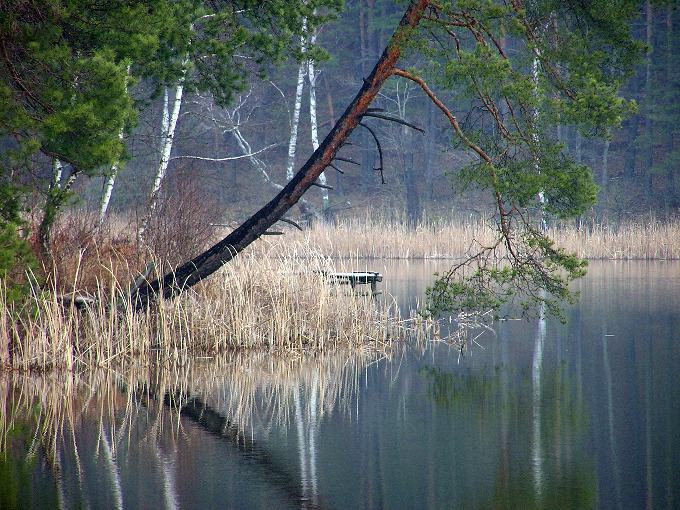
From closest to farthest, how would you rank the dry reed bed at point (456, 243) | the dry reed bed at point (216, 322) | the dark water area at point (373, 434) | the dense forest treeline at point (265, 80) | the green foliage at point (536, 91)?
the dark water area at point (373, 434) < the dense forest treeline at point (265, 80) < the green foliage at point (536, 91) < the dry reed bed at point (216, 322) < the dry reed bed at point (456, 243)

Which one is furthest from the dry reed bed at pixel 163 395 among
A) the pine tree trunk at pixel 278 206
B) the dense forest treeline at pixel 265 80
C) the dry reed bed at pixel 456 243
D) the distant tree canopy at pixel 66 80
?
the dry reed bed at pixel 456 243

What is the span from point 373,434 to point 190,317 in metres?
4.63

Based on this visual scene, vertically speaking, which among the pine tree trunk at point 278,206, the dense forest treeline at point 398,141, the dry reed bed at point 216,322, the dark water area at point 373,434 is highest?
the dense forest treeline at point 398,141

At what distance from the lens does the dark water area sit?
6328mm

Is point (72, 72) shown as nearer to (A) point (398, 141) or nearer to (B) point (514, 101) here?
(B) point (514, 101)

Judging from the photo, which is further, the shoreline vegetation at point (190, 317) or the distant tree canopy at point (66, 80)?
the shoreline vegetation at point (190, 317)

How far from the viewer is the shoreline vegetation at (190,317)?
412 inches

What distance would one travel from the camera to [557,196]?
10.9 metres

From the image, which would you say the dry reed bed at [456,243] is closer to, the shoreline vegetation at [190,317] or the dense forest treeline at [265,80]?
the dense forest treeline at [265,80]

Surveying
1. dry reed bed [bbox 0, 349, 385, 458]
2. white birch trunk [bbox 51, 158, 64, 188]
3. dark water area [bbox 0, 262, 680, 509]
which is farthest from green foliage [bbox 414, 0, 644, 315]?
white birch trunk [bbox 51, 158, 64, 188]

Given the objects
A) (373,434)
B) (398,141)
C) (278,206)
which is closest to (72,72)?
(278,206)

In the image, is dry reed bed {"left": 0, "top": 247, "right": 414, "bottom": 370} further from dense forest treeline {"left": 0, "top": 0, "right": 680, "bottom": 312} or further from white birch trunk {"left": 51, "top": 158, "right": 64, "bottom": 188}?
white birch trunk {"left": 51, "top": 158, "right": 64, "bottom": 188}

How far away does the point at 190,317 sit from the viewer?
12.2m

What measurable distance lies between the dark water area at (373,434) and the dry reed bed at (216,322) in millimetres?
516
